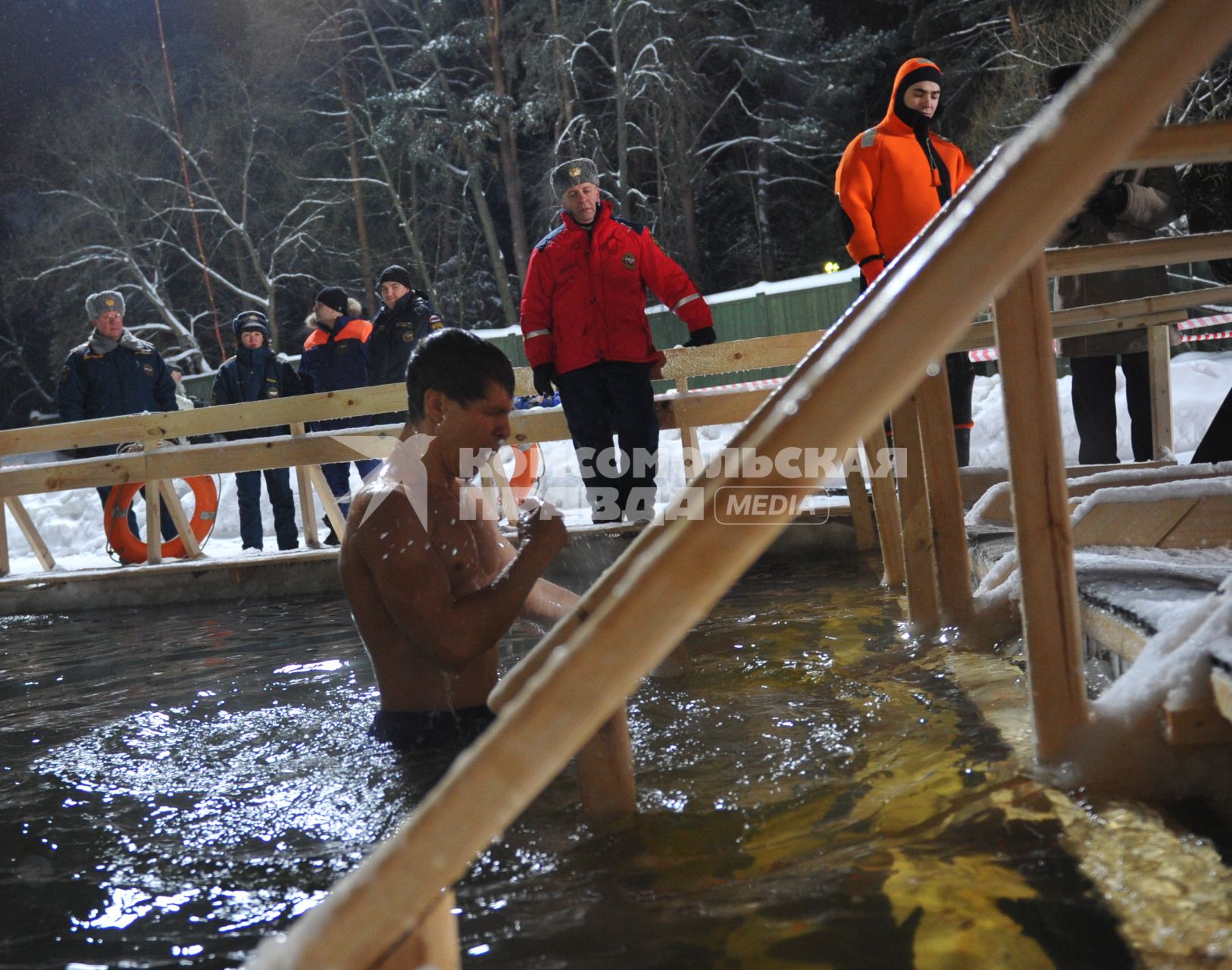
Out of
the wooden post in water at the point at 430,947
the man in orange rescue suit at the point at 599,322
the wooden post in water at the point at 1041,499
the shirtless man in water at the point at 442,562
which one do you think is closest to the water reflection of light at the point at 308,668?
the shirtless man in water at the point at 442,562

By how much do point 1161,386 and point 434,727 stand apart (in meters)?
4.02

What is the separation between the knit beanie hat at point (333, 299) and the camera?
8.49 metres

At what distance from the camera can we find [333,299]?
8.53 m

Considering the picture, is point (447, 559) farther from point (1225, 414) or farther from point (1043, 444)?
point (1225, 414)

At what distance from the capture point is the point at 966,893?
1.85 m

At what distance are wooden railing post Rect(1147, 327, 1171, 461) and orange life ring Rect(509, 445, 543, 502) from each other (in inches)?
205

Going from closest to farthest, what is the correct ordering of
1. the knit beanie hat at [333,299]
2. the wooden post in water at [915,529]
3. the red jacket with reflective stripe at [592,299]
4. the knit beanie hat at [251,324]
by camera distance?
the wooden post in water at [915,529] → the red jacket with reflective stripe at [592,299] → the knit beanie hat at [333,299] → the knit beanie hat at [251,324]

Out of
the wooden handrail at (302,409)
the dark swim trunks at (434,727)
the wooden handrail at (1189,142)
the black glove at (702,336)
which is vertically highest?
the wooden handrail at (1189,142)

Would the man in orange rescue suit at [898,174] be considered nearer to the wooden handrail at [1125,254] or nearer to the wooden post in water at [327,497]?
the wooden handrail at [1125,254]

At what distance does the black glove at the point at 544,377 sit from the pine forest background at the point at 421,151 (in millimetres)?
17950

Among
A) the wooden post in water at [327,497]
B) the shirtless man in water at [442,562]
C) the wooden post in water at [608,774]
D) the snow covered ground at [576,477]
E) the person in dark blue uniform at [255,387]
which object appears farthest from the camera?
the snow covered ground at [576,477]

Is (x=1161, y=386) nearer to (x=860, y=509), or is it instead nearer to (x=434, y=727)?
(x=860, y=509)

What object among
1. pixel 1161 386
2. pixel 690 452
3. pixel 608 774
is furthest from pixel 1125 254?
pixel 690 452

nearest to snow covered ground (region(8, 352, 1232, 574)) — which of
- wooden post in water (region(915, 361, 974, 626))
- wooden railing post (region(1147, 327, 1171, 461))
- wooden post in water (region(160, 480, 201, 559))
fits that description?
wooden post in water (region(160, 480, 201, 559))
